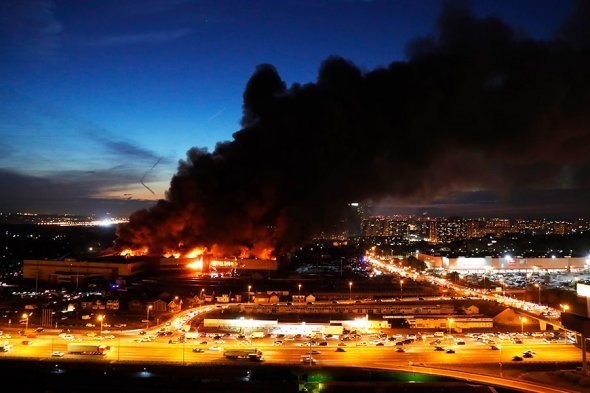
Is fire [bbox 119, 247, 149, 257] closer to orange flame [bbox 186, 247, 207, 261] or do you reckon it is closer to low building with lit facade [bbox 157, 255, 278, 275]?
low building with lit facade [bbox 157, 255, 278, 275]

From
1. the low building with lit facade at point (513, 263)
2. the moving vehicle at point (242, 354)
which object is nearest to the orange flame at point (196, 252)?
the low building with lit facade at point (513, 263)

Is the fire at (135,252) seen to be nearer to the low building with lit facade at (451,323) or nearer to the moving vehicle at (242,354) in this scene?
the low building with lit facade at (451,323)

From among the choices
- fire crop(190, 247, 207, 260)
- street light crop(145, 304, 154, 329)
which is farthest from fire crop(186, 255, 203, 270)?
street light crop(145, 304, 154, 329)

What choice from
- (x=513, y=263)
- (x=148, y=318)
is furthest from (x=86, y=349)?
(x=513, y=263)

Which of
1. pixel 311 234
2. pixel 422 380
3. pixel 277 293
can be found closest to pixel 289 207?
pixel 311 234

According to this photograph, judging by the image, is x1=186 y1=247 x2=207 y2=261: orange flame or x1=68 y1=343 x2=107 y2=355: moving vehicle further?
x1=186 y1=247 x2=207 y2=261: orange flame

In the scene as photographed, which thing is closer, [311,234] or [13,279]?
[13,279]

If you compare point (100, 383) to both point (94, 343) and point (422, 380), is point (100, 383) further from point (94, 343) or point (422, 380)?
point (422, 380)

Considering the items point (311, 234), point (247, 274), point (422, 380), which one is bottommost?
point (422, 380)
